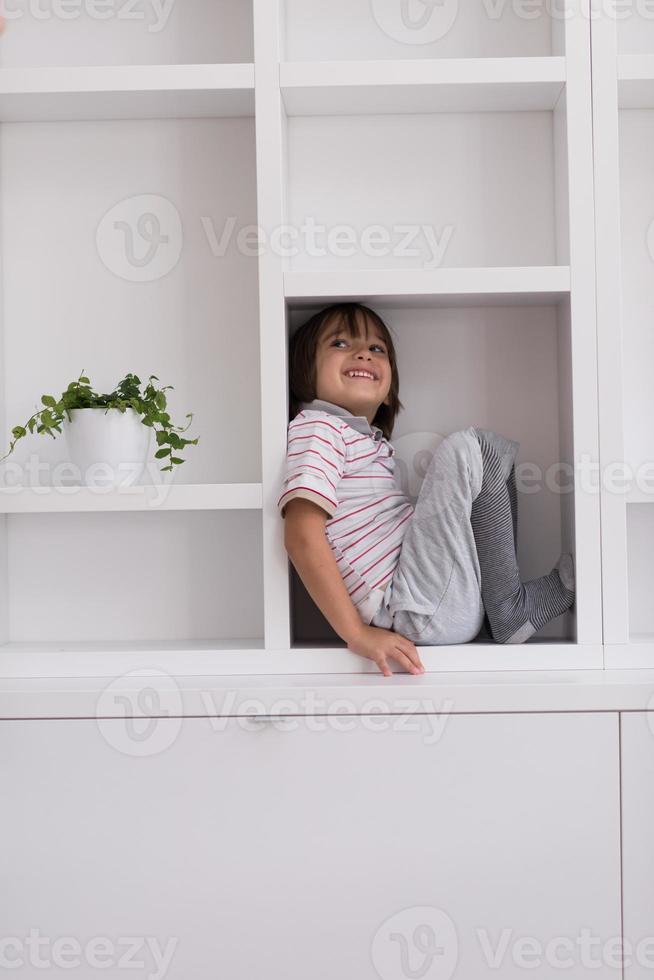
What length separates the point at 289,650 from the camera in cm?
128

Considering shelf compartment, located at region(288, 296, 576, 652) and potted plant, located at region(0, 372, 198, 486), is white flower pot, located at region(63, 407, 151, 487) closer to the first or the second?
potted plant, located at region(0, 372, 198, 486)

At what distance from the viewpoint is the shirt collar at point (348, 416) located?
1357mm

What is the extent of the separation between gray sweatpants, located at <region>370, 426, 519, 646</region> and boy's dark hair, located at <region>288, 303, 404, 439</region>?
0.60 feet

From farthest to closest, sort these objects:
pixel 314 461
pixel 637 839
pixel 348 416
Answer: pixel 348 416 → pixel 314 461 → pixel 637 839

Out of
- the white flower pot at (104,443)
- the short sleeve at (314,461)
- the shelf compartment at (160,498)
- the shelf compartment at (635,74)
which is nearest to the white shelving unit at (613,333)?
the shelf compartment at (635,74)

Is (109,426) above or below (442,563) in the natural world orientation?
→ above

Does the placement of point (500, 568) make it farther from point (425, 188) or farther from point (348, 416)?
point (425, 188)

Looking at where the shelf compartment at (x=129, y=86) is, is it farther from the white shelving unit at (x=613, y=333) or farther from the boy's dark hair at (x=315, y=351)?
the white shelving unit at (x=613, y=333)

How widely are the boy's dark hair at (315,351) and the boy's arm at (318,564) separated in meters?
0.25

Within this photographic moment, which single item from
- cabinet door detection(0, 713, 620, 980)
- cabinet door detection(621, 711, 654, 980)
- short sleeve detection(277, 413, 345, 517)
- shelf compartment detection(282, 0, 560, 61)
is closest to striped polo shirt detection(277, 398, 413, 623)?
short sleeve detection(277, 413, 345, 517)

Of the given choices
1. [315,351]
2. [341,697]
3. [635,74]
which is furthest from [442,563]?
[635,74]

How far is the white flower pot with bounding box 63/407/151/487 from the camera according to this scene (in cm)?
130

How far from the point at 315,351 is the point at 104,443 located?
349mm

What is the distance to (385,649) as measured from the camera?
1.23 m
